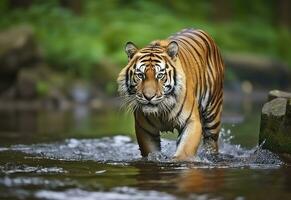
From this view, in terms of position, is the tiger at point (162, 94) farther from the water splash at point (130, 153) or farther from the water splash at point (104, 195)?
the water splash at point (104, 195)

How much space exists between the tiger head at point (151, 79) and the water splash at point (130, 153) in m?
0.64

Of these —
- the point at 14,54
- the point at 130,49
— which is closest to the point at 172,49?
the point at 130,49

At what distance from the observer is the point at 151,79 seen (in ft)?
27.3

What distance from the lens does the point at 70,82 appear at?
2211cm

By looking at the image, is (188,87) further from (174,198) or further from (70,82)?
(70,82)

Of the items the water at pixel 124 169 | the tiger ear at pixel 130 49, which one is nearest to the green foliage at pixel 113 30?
the water at pixel 124 169

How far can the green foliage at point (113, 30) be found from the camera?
77.6 feet

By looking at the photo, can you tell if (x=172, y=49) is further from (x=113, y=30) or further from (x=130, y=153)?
(x=113, y=30)

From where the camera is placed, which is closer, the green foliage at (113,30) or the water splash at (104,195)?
the water splash at (104,195)

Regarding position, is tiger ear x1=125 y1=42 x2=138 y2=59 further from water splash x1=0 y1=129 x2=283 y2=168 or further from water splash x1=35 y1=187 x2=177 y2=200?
water splash x1=35 y1=187 x2=177 y2=200

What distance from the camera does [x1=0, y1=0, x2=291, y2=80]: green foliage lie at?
77.6 feet

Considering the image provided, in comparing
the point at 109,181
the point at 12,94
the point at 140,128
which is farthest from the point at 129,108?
the point at 12,94

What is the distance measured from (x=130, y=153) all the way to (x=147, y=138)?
1239 mm

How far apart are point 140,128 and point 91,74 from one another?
14330 millimetres
